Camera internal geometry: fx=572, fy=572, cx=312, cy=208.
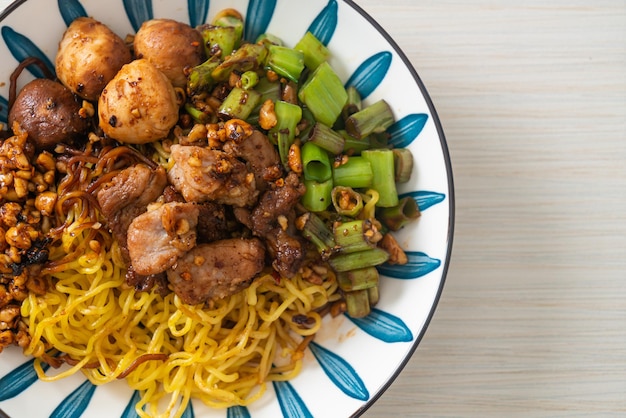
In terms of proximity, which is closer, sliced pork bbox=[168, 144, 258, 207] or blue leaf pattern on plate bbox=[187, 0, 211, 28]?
sliced pork bbox=[168, 144, 258, 207]

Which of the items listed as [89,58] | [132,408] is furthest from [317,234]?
[89,58]

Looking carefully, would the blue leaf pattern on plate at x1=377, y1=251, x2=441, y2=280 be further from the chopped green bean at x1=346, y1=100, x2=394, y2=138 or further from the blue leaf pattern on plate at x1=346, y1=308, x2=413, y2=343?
the chopped green bean at x1=346, y1=100, x2=394, y2=138

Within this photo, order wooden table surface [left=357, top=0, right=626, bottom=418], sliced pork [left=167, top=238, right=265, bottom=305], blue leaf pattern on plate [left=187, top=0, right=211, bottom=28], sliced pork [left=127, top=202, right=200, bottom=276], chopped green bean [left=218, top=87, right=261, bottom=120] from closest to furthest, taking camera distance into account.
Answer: sliced pork [left=127, top=202, right=200, bottom=276]
sliced pork [left=167, top=238, right=265, bottom=305]
chopped green bean [left=218, top=87, right=261, bottom=120]
blue leaf pattern on plate [left=187, top=0, right=211, bottom=28]
wooden table surface [left=357, top=0, right=626, bottom=418]

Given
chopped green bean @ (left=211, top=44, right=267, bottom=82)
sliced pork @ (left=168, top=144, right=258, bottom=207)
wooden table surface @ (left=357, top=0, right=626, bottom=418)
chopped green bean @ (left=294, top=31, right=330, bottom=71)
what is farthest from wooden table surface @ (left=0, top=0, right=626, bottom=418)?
sliced pork @ (left=168, top=144, right=258, bottom=207)

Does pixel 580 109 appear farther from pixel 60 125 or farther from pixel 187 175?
pixel 60 125

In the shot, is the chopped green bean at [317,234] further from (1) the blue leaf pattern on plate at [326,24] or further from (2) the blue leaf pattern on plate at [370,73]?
(1) the blue leaf pattern on plate at [326,24]

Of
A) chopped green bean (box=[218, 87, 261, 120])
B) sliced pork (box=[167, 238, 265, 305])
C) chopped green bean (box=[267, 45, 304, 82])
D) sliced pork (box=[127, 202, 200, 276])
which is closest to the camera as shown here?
sliced pork (box=[127, 202, 200, 276])

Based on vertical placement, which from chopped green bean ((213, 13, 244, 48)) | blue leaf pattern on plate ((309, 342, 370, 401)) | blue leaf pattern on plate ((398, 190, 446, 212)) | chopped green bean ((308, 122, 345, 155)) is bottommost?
blue leaf pattern on plate ((309, 342, 370, 401))

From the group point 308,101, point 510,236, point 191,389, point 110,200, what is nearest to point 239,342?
point 191,389
